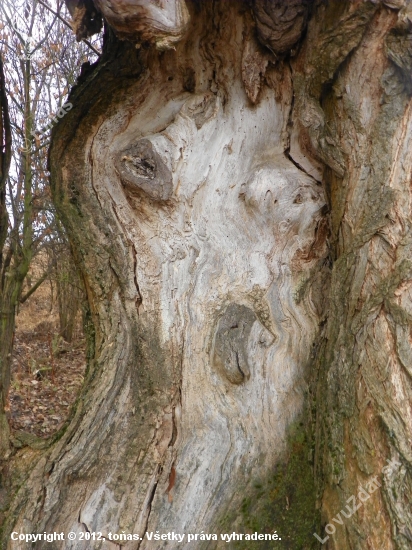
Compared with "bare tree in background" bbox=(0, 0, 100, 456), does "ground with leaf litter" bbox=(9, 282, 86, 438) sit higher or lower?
lower

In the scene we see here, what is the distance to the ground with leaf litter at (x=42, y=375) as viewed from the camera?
16.9 feet

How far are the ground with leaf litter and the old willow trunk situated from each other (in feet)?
6.02

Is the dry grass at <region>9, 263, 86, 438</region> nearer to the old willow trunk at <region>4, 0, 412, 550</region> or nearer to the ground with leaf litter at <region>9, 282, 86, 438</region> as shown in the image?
the ground with leaf litter at <region>9, 282, 86, 438</region>

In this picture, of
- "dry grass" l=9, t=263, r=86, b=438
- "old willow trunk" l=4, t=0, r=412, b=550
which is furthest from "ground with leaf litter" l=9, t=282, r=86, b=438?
"old willow trunk" l=4, t=0, r=412, b=550

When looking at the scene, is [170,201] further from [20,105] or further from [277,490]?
[20,105]

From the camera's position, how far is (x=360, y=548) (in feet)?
5.38

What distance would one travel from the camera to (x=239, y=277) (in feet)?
6.63

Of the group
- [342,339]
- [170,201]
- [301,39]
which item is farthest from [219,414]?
[301,39]

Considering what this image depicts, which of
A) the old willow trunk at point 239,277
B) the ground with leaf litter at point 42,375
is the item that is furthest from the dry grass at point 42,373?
the old willow trunk at point 239,277

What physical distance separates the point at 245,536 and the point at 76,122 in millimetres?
1778

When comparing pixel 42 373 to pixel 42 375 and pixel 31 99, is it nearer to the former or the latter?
pixel 42 375

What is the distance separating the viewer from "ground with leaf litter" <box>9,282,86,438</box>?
5160 mm

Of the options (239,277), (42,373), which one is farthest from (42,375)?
(239,277)

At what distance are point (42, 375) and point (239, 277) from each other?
529 centimetres
